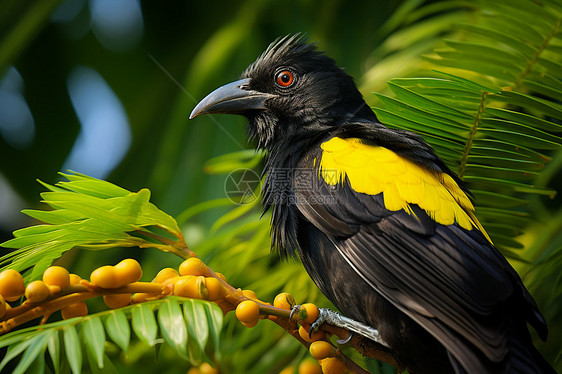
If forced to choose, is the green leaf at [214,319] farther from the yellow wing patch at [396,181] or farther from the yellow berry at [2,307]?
the yellow wing patch at [396,181]

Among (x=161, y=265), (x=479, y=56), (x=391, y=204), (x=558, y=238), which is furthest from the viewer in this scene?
(x=161, y=265)

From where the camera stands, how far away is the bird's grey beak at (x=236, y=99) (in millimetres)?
2840

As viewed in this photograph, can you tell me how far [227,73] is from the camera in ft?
13.6

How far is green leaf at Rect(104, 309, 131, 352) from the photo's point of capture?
1.32 m

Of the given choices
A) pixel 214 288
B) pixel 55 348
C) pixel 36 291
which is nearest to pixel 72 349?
pixel 55 348

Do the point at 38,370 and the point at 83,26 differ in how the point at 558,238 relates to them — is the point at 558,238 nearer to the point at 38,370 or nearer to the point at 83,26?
the point at 38,370

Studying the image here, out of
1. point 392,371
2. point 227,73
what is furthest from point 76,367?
point 227,73

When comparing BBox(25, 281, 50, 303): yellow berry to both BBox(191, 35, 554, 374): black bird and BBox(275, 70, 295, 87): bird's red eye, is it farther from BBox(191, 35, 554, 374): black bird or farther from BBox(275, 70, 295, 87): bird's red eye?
BBox(275, 70, 295, 87): bird's red eye

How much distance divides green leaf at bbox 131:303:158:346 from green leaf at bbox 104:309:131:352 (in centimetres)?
2

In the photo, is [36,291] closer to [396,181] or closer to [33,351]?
[33,351]

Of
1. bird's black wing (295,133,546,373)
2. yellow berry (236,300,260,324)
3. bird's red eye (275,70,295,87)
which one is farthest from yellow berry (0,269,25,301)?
bird's red eye (275,70,295,87)

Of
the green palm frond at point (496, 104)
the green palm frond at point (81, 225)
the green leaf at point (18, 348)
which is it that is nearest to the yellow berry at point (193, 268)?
the green palm frond at point (81, 225)

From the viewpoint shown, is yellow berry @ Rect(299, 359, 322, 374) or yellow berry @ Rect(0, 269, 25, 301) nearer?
yellow berry @ Rect(0, 269, 25, 301)

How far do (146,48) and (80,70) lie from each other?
70 centimetres
